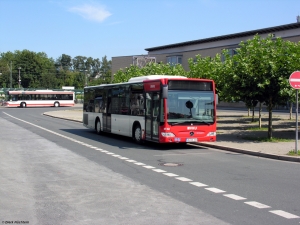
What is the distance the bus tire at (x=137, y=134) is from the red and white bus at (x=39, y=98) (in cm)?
6078

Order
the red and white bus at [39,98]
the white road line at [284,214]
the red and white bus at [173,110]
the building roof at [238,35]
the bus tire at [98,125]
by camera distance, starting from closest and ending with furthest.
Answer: the white road line at [284,214] < the red and white bus at [173,110] < the bus tire at [98,125] < the building roof at [238,35] < the red and white bus at [39,98]

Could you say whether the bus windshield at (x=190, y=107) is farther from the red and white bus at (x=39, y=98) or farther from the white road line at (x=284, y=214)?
the red and white bus at (x=39, y=98)

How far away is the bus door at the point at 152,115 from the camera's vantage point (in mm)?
16656

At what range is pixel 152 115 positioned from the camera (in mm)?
17031

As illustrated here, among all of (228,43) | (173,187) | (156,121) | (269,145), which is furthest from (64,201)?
(228,43)

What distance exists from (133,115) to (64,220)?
1240 centimetres

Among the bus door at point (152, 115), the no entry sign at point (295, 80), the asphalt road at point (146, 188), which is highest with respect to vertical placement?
the no entry sign at point (295, 80)

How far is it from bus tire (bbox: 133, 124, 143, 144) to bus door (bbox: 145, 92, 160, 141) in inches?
33.6

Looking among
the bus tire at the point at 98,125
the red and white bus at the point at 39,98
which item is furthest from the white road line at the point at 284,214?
the red and white bus at the point at 39,98

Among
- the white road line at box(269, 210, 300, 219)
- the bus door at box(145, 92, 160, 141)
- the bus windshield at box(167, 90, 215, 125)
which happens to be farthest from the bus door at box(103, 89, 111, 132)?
the white road line at box(269, 210, 300, 219)

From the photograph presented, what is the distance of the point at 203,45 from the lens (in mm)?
70375

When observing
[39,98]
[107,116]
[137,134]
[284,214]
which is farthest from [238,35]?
[284,214]

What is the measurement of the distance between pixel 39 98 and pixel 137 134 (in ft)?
205

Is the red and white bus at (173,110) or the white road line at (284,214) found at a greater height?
the red and white bus at (173,110)
